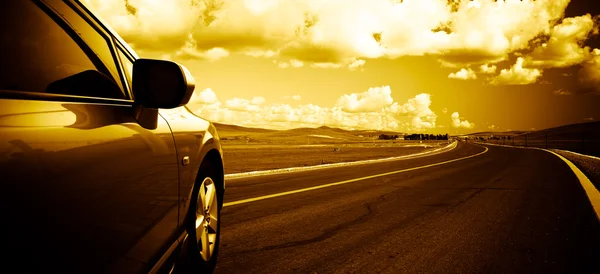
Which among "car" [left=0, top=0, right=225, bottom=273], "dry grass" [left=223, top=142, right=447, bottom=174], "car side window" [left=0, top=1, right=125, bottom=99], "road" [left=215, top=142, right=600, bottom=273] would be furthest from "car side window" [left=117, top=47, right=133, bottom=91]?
"dry grass" [left=223, top=142, right=447, bottom=174]

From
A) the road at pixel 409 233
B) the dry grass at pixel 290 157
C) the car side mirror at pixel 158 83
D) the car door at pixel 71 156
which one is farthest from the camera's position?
the dry grass at pixel 290 157

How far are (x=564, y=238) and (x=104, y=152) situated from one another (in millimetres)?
4522

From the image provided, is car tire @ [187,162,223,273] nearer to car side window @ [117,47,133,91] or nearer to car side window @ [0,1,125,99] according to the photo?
car side window @ [117,47,133,91]

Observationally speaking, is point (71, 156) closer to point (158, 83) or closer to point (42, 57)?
point (42, 57)

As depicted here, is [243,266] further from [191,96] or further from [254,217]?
[254,217]

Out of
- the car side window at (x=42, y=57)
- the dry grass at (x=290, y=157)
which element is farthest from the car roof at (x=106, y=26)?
the dry grass at (x=290, y=157)

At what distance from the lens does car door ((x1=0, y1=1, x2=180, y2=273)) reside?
117cm

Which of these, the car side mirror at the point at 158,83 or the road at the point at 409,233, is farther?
the road at the point at 409,233

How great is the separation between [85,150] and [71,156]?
90 mm

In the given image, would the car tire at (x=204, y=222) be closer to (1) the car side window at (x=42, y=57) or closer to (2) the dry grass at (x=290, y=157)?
(1) the car side window at (x=42, y=57)

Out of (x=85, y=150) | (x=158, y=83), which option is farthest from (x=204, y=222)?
(x=85, y=150)

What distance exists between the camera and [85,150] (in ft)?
4.90

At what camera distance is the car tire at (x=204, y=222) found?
9.60ft

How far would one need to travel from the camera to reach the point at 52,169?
129 cm
